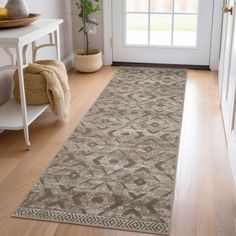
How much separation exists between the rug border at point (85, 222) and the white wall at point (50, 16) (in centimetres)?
117

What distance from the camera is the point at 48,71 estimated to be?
270cm

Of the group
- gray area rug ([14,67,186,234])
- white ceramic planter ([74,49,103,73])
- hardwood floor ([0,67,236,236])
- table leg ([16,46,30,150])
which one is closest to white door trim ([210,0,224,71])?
hardwood floor ([0,67,236,236])

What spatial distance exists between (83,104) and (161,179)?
1314mm

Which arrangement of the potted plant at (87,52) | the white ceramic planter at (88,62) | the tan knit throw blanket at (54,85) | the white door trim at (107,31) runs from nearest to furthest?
the tan knit throw blanket at (54,85), the potted plant at (87,52), the white ceramic planter at (88,62), the white door trim at (107,31)

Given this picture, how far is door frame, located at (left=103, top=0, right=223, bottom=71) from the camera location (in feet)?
12.9

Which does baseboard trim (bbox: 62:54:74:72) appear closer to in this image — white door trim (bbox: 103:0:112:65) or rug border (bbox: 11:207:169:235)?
white door trim (bbox: 103:0:112:65)

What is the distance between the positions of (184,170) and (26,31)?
4.17 ft

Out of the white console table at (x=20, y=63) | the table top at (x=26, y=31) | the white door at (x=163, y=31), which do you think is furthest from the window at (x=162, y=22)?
the table top at (x=26, y=31)

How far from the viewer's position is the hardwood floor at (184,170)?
178 cm

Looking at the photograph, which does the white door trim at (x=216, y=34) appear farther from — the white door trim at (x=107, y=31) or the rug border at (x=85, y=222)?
the rug border at (x=85, y=222)

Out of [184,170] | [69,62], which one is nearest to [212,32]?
[69,62]

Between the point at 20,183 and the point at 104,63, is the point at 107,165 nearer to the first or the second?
the point at 20,183

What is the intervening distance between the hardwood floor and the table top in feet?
2.29

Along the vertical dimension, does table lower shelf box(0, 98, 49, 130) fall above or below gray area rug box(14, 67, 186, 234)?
above
